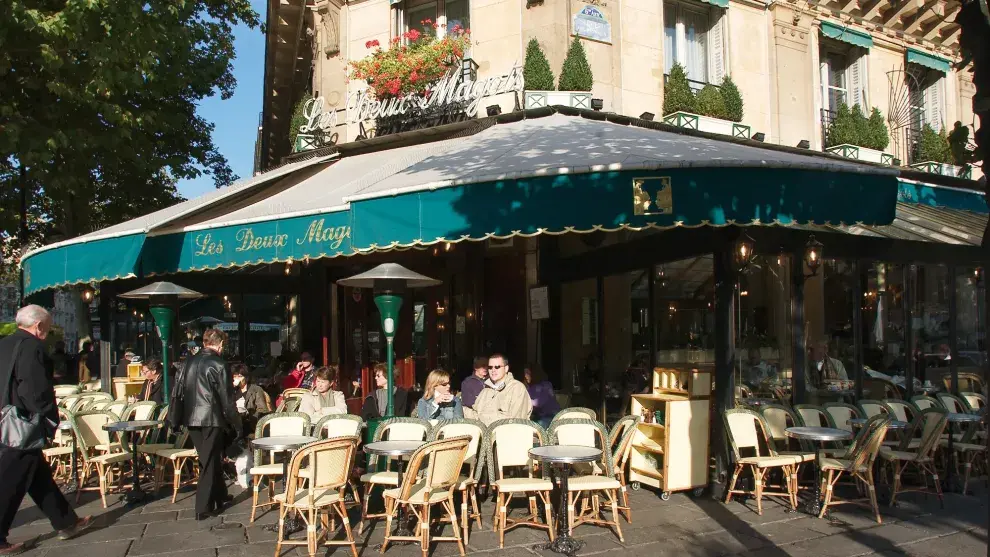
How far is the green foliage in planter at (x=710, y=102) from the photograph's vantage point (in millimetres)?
10594

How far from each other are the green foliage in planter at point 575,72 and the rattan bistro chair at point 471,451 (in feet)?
16.5

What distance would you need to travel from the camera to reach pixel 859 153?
40.0ft

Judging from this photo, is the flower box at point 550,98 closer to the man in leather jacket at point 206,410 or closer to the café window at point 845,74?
the man in leather jacket at point 206,410

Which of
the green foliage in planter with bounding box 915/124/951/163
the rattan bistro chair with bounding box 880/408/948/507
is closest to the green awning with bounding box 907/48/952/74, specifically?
the green foliage in planter with bounding box 915/124/951/163

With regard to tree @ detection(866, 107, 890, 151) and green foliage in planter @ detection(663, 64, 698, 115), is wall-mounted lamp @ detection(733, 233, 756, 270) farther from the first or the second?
tree @ detection(866, 107, 890, 151)

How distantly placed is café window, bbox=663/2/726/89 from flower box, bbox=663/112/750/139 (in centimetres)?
72

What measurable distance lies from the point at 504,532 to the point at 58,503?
363 cm

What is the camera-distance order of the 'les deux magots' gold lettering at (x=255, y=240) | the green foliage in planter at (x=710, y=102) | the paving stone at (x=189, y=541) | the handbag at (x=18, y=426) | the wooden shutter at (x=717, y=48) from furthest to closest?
the wooden shutter at (x=717, y=48), the green foliage in planter at (x=710, y=102), the 'les deux magots' gold lettering at (x=255, y=240), the paving stone at (x=189, y=541), the handbag at (x=18, y=426)

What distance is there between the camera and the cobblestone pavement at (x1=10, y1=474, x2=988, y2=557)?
5801mm

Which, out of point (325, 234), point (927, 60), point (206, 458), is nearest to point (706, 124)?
point (325, 234)

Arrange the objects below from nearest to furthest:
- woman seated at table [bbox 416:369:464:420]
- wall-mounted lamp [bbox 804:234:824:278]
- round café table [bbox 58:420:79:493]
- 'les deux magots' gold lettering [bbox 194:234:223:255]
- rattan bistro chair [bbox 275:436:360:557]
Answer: rattan bistro chair [bbox 275:436:360:557] → woman seated at table [bbox 416:369:464:420] → 'les deux magots' gold lettering [bbox 194:234:223:255] → round café table [bbox 58:420:79:493] → wall-mounted lamp [bbox 804:234:824:278]

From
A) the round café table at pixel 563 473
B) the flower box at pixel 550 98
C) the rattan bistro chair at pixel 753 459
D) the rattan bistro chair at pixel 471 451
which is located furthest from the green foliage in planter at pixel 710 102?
the round café table at pixel 563 473

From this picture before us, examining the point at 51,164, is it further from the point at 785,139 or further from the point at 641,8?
the point at 785,139

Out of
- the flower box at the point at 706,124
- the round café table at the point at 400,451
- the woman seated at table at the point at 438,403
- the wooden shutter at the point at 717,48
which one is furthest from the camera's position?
the wooden shutter at the point at 717,48
